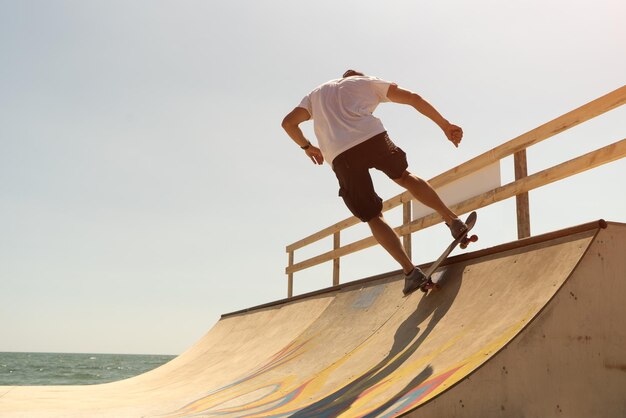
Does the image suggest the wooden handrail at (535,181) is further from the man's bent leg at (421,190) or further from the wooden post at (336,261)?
the wooden post at (336,261)

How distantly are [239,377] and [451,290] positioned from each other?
195cm

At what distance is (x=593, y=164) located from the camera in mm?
4047

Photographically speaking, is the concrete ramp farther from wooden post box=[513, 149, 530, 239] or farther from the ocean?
the ocean

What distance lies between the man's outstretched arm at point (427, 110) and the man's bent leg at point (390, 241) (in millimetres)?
693

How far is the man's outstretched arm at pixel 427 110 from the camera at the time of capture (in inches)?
150

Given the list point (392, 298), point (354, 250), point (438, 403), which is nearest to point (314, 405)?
point (438, 403)

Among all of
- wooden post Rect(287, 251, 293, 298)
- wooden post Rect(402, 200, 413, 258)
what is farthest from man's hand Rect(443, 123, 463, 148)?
wooden post Rect(287, 251, 293, 298)

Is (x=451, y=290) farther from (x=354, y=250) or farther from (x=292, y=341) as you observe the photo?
(x=354, y=250)

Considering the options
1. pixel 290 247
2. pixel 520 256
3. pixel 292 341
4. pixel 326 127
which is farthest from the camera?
pixel 290 247

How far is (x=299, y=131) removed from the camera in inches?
159

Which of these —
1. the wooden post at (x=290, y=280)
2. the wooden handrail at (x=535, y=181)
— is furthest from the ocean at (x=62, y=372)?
the wooden handrail at (x=535, y=181)

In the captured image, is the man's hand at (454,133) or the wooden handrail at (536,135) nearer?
the man's hand at (454,133)

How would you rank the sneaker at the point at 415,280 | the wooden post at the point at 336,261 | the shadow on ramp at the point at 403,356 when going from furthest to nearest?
the wooden post at the point at 336,261 < the sneaker at the point at 415,280 < the shadow on ramp at the point at 403,356

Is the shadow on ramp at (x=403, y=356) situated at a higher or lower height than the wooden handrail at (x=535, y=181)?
lower
